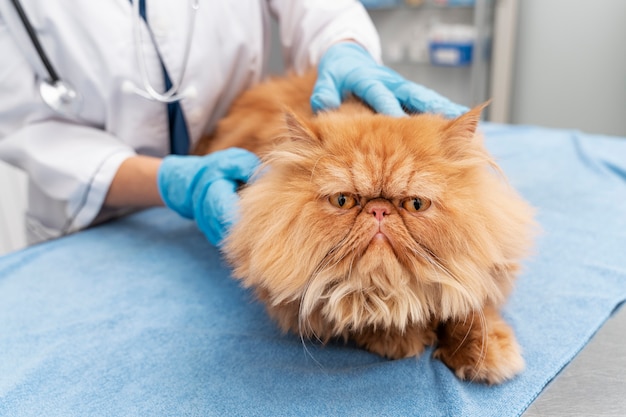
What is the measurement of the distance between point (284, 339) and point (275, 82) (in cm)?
82

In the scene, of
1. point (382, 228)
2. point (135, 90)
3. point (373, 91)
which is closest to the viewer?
point (382, 228)

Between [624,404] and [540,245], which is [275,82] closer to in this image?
[540,245]

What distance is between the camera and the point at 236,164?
46.5 inches

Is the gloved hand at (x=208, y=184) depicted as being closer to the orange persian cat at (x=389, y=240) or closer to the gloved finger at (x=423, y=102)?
the orange persian cat at (x=389, y=240)

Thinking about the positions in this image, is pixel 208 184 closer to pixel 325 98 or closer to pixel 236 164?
pixel 236 164

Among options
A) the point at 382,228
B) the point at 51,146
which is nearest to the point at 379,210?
the point at 382,228

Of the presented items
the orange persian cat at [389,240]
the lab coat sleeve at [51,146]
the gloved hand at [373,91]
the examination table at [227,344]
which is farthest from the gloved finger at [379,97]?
the lab coat sleeve at [51,146]

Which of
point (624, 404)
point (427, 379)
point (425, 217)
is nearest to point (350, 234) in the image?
point (425, 217)

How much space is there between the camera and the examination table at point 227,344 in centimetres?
86

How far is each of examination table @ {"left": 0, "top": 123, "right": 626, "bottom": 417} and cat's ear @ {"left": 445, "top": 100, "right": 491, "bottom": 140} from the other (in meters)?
0.43

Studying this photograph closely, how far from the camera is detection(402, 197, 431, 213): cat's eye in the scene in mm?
844

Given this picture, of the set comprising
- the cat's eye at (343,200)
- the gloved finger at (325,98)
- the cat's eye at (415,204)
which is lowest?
the cat's eye at (415,204)

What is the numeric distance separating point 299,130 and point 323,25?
31.3 inches

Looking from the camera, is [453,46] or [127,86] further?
[453,46]
